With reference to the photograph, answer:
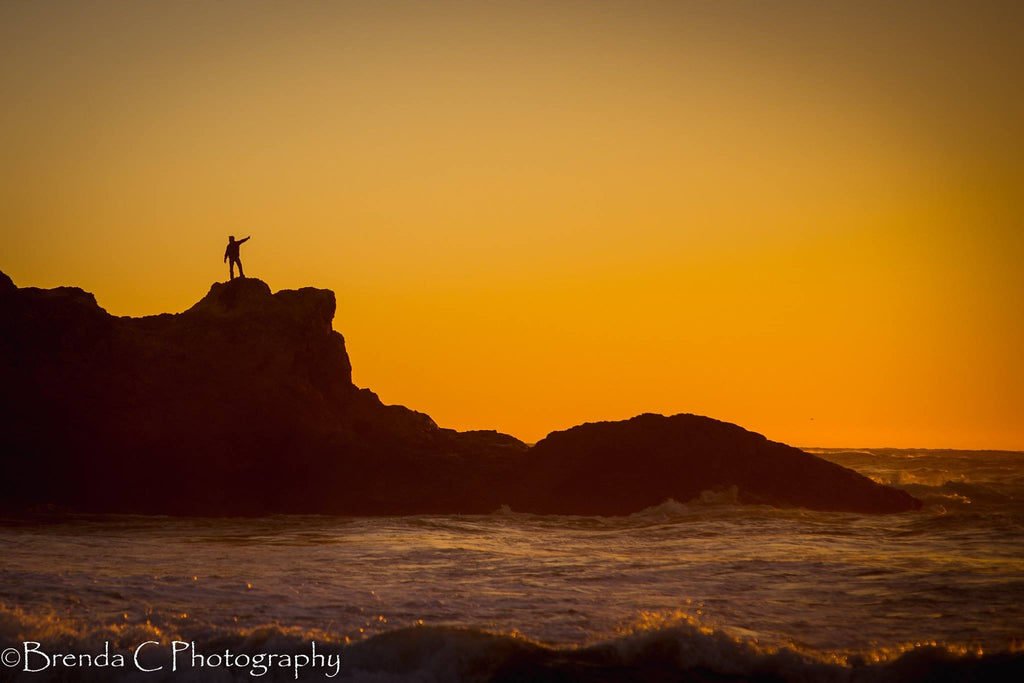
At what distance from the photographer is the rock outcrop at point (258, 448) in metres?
31.2

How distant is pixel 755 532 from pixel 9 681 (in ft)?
54.3

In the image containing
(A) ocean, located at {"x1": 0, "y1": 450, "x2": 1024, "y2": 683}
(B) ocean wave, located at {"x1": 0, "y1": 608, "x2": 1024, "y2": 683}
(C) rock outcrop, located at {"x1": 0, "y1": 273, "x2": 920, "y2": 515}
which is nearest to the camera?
(B) ocean wave, located at {"x1": 0, "y1": 608, "x2": 1024, "y2": 683}

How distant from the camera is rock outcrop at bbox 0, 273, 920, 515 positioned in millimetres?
31234

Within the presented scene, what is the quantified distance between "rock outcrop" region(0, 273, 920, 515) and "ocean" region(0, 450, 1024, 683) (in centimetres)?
501

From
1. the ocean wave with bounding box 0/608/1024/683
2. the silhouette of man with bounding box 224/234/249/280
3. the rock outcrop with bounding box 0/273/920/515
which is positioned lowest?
the ocean wave with bounding box 0/608/1024/683

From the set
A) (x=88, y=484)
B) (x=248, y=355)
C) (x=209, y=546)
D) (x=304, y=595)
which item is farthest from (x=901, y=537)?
(x=88, y=484)

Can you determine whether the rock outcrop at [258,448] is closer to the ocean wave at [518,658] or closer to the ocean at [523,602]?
the ocean at [523,602]

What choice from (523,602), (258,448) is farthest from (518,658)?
(258,448)

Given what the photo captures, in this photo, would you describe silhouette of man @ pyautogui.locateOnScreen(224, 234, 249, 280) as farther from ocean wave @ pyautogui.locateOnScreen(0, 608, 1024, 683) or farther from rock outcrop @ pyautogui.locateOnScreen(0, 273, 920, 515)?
ocean wave @ pyautogui.locateOnScreen(0, 608, 1024, 683)

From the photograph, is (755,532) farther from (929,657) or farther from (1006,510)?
(929,657)

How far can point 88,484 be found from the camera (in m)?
31.6

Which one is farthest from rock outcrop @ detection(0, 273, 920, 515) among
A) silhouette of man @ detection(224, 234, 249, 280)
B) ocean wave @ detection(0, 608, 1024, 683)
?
ocean wave @ detection(0, 608, 1024, 683)

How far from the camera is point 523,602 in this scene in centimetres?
1600

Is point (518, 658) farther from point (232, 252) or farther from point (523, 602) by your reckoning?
point (232, 252)
